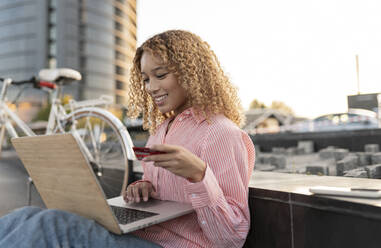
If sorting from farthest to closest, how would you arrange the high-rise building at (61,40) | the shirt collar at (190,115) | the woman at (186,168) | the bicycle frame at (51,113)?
the high-rise building at (61,40), the bicycle frame at (51,113), the shirt collar at (190,115), the woman at (186,168)

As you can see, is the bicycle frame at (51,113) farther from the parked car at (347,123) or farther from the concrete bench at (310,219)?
the parked car at (347,123)

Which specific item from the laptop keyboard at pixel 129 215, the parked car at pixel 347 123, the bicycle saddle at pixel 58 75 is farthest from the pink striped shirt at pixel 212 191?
the parked car at pixel 347 123

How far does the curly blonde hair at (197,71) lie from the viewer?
1599mm

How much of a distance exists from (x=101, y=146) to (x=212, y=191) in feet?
9.66

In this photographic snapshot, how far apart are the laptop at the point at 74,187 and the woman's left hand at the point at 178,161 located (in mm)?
223

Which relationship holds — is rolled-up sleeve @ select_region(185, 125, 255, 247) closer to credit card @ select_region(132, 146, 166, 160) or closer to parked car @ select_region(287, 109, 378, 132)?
credit card @ select_region(132, 146, 166, 160)

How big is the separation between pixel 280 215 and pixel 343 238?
35 cm

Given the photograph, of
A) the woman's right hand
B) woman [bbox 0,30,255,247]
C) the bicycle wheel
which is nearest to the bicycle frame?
the bicycle wheel

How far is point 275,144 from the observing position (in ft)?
45.4

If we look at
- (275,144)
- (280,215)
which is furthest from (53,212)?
(275,144)

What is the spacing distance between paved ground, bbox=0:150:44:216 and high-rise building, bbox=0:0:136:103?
51530 millimetres

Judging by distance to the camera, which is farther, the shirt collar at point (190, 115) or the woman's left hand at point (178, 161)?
the shirt collar at point (190, 115)

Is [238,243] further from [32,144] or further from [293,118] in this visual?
[293,118]

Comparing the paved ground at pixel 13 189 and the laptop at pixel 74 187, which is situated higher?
the laptop at pixel 74 187
